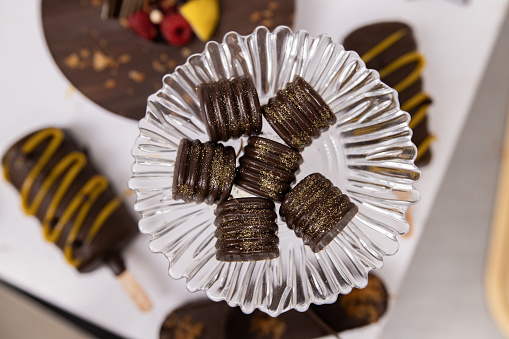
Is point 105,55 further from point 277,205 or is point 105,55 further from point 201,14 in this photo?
point 277,205

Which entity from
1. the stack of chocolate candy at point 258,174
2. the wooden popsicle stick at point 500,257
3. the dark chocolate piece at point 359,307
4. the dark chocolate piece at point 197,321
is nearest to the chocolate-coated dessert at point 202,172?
the stack of chocolate candy at point 258,174

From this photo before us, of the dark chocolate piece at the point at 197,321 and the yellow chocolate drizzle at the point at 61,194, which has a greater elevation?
the yellow chocolate drizzle at the point at 61,194

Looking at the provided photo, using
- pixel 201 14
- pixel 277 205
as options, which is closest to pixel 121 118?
pixel 201 14

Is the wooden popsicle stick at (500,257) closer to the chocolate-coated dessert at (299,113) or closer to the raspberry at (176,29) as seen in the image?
the chocolate-coated dessert at (299,113)

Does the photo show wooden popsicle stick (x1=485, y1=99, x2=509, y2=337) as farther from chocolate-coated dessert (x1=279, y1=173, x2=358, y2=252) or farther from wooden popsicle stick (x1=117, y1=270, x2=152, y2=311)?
wooden popsicle stick (x1=117, y1=270, x2=152, y2=311)

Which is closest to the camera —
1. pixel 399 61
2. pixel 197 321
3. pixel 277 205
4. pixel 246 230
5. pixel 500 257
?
pixel 246 230

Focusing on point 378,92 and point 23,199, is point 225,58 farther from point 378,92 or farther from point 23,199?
point 23,199
